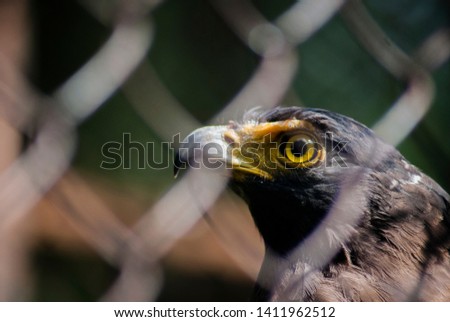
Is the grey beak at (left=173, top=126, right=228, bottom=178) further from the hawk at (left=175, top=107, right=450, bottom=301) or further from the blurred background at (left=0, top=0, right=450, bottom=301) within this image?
the blurred background at (left=0, top=0, right=450, bottom=301)

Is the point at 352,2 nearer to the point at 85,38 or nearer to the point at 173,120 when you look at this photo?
the point at 173,120

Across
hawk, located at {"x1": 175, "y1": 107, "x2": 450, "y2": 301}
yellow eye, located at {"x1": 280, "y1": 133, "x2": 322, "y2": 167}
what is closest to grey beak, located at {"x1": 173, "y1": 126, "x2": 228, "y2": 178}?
hawk, located at {"x1": 175, "y1": 107, "x2": 450, "y2": 301}

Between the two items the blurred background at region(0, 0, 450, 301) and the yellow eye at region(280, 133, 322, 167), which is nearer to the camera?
the yellow eye at region(280, 133, 322, 167)

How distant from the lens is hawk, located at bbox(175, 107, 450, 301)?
1968 millimetres

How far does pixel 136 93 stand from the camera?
9.70 feet

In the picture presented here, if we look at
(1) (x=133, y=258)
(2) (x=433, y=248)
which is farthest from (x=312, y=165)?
(1) (x=133, y=258)

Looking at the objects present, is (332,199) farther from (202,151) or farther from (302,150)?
(202,151)

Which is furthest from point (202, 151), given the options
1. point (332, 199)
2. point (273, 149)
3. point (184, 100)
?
point (184, 100)

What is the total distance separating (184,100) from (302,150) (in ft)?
5.02

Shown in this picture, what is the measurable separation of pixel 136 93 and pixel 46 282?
940 mm

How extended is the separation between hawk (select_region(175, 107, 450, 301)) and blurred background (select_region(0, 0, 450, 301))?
247 millimetres

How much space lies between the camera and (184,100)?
11.5ft

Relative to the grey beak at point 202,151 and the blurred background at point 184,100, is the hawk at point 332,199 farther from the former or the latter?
the blurred background at point 184,100

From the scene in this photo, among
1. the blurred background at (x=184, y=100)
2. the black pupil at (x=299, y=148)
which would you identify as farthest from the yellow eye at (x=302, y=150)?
the blurred background at (x=184, y=100)
